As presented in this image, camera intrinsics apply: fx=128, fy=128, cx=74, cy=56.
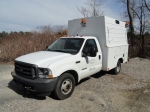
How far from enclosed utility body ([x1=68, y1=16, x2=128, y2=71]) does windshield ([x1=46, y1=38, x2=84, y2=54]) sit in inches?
41.3

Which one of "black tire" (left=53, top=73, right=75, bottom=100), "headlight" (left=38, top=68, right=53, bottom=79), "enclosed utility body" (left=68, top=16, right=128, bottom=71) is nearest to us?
"headlight" (left=38, top=68, right=53, bottom=79)

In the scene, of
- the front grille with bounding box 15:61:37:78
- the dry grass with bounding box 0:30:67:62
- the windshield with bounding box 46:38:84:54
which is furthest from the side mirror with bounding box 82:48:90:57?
the dry grass with bounding box 0:30:67:62

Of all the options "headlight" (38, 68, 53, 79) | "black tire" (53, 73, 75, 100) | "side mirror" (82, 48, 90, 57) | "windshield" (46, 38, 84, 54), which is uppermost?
"windshield" (46, 38, 84, 54)

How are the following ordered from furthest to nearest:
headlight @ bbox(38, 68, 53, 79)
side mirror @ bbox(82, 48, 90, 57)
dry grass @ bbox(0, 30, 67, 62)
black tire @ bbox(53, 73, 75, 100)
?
dry grass @ bbox(0, 30, 67, 62)
side mirror @ bbox(82, 48, 90, 57)
black tire @ bbox(53, 73, 75, 100)
headlight @ bbox(38, 68, 53, 79)

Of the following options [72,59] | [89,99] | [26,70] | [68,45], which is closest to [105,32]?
[68,45]

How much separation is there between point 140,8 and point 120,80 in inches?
471

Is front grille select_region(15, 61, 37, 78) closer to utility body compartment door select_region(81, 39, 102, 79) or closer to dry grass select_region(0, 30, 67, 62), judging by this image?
utility body compartment door select_region(81, 39, 102, 79)

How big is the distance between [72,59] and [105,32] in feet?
6.82

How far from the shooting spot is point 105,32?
5.22 m

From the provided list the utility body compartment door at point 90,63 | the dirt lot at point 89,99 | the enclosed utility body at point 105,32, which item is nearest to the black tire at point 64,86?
the dirt lot at point 89,99

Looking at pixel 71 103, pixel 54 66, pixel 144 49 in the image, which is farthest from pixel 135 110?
pixel 144 49

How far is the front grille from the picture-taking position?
136 inches

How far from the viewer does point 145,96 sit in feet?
13.6

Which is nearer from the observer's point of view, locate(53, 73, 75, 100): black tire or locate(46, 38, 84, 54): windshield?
locate(53, 73, 75, 100): black tire
